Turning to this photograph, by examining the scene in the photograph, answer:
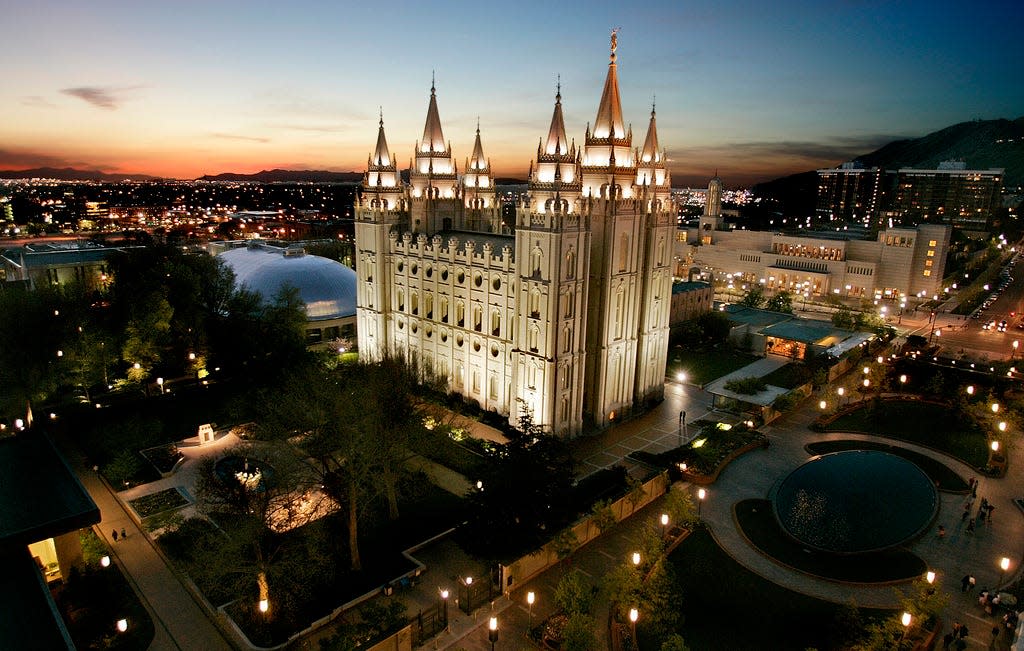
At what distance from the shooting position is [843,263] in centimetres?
9375

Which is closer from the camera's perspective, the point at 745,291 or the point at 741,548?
the point at 741,548

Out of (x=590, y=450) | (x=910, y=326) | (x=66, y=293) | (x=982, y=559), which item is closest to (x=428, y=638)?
(x=590, y=450)

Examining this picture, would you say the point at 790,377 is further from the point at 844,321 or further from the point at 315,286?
the point at 315,286

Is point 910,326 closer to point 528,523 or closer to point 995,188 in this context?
point 528,523

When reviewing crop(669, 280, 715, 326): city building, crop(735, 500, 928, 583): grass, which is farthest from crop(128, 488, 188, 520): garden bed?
crop(669, 280, 715, 326): city building

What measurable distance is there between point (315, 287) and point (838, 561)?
54952mm

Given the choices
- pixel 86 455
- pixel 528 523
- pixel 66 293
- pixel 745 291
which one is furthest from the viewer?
pixel 745 291

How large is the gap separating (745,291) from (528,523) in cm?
7924

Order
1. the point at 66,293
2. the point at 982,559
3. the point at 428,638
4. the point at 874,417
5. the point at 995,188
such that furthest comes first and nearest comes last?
1. the point at 995,188
2. the point at 66,293
3. the point at 874,417
4. the point at 982,559
5. the point at 428,638

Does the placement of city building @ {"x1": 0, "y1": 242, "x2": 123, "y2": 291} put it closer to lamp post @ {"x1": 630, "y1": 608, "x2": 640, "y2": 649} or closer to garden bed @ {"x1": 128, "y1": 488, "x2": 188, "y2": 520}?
garden bed @ {"x1": 128, "y1": 488, "x2": 188, "y2": 520}

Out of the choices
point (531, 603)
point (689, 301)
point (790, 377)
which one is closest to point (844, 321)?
point (689, 301)

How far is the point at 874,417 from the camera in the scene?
49.2m

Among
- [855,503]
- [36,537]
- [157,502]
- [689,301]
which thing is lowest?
[157,502]

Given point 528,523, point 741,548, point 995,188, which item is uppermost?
point 995,188
